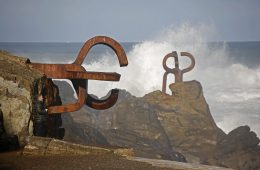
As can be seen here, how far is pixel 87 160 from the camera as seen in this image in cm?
532

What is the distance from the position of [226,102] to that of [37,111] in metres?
28.2

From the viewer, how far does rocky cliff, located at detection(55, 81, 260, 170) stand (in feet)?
48.5

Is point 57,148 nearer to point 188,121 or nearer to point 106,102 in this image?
point 106,102

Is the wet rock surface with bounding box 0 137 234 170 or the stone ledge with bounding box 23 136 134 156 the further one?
the stone ledge with bounding box 23 136 134 156

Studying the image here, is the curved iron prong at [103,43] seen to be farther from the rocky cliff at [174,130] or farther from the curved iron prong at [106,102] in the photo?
the rocky cliff at [174,130]

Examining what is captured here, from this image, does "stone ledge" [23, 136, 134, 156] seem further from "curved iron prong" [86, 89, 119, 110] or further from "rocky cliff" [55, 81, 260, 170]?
"rocky cliff" [55, 81, 260, 170]

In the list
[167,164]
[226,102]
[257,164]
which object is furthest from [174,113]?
[226,102]

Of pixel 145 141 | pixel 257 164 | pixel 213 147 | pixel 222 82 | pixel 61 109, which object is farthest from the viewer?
pixel 222 82

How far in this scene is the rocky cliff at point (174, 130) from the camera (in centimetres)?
1479

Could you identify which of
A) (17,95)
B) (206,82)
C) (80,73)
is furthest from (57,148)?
(206,82)

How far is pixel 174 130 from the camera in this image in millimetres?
17859

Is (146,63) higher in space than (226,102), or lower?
higher

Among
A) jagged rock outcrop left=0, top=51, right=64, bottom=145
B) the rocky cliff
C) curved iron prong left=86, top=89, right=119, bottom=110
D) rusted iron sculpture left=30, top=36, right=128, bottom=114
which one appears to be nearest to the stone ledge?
jagged rock outcrop left=0, top=51, right=64, bottom=145

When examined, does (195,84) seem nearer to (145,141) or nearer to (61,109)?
(145,141)
